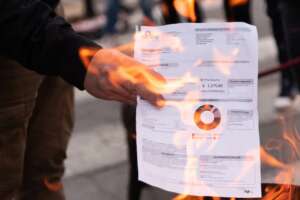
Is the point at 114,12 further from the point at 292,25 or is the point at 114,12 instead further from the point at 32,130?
the point at 32,130

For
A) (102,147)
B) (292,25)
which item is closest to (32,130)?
(292,25)

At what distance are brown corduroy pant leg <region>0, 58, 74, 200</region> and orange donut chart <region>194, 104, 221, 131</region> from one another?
30.0 inches

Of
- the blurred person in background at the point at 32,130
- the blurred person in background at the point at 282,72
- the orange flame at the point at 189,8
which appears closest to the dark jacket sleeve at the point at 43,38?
the blurred person in background at the point at 32,130

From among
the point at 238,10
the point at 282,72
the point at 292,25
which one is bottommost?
the point at 282,72

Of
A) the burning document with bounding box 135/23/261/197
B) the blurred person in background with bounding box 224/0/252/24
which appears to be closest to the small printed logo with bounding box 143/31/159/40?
the burning document with bounding box 135/23/261/197

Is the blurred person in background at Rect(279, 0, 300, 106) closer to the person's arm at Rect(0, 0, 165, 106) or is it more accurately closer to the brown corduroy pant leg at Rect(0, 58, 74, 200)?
the brown corduroy pant leg at Rect(0, 58, 74, 200)

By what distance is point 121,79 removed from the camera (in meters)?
1.50

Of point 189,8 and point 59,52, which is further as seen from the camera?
point 189,8

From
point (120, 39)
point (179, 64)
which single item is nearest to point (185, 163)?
point (179, 64)

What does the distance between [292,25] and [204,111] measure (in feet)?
6.99

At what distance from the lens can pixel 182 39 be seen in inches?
57.1

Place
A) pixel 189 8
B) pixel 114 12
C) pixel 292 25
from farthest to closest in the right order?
1. pixel 114 12
2. pixel 292 25
3. pixel 189 8

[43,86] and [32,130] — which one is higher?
[43,86]

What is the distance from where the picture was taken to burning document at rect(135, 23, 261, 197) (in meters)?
1.41
